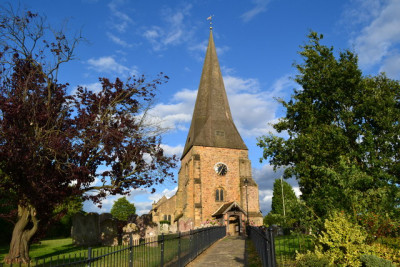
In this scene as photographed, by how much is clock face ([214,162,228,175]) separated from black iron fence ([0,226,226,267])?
864 inches

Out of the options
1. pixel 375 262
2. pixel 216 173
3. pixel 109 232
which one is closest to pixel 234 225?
pixel 216 173

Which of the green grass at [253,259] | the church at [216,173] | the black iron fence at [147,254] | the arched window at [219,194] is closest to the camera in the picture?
the black iron fence at [147,254]

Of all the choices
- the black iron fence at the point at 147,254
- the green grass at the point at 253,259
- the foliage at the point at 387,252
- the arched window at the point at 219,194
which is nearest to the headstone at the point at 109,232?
the black iron fence at the point at 147,254

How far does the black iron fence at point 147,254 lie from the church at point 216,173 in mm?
19334

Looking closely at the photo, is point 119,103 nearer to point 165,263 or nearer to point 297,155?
point 165,263

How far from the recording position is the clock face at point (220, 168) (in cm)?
3572

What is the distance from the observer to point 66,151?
11867mm

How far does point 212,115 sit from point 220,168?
776 centimetres

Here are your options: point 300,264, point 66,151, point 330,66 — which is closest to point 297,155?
point 330,66

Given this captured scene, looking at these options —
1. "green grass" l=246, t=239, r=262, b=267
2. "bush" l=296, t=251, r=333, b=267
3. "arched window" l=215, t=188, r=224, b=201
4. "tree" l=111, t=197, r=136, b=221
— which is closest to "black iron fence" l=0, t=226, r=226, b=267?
"green grass" l=246, t=239, r=262, b=267

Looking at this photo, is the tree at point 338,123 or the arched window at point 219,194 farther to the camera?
the arched window at point 219,194

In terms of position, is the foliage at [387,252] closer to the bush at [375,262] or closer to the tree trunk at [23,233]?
the bush at [375,262]

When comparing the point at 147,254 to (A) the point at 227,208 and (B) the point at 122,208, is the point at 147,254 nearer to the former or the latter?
(A) the point at 227,208

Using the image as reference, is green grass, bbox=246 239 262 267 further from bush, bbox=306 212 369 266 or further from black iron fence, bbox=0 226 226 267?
bush, bbox=306 212 369 266
